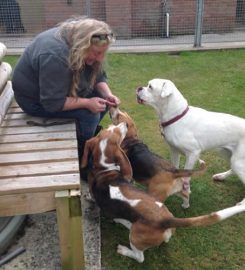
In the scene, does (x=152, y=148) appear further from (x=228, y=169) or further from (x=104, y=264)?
(x=104, y=264)

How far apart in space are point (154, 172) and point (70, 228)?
1029 millimetres

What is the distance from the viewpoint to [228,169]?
4797mm

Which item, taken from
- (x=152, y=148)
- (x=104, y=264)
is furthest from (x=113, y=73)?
(x=104, y=264)

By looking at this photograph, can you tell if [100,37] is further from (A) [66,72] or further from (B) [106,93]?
(B) [106,93]

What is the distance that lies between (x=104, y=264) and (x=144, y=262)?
0.32m

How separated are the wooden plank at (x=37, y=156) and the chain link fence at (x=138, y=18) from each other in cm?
752

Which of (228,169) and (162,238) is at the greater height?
(162,238)

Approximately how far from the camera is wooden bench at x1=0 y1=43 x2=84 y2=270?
2.91m

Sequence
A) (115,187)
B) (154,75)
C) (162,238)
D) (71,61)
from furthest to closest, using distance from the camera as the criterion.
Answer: (154,75)
(71,61)
(115,187)
(162,238)

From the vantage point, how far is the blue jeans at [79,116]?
416 cm

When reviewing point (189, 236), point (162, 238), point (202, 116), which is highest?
point (202, 116)

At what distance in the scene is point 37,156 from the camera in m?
3.36

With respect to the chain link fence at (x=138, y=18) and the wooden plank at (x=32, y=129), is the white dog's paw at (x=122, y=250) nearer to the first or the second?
the wooden plank at (x=32, y=129)

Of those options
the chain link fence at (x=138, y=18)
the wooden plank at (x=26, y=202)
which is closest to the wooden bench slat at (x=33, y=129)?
the wooden plank at (x=26, y=202)
